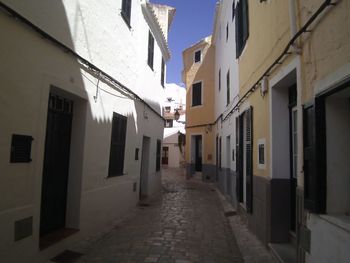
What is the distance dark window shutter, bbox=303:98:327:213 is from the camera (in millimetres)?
3076

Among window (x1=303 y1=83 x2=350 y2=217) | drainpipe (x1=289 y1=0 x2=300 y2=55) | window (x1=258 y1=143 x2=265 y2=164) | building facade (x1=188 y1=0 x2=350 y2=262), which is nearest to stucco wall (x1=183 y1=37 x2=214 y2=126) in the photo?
building facade (x1=188 y1=0 x2=350 y2=262)

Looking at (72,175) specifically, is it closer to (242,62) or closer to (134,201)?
(134,201)

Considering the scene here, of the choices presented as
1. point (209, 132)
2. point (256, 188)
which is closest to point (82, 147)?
point (256, 188)

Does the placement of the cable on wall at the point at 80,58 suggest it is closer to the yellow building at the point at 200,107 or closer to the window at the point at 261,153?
the window at the point at 261,153

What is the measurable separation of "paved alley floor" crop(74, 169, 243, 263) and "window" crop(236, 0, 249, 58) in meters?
4.61

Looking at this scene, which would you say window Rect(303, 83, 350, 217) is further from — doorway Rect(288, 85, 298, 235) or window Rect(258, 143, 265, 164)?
window Rect(258, 143, 265, 164)

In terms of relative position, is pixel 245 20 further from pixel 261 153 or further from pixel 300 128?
pixel 300 128

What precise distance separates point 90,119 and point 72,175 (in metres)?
1.10

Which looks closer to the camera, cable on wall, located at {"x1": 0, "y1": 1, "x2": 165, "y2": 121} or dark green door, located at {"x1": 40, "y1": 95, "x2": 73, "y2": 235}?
cable on wall, located at {"x1": 0, "y1": 1, "x2": 165, "y2": 121}

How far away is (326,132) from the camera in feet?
10.2

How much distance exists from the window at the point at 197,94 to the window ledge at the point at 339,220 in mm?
16116

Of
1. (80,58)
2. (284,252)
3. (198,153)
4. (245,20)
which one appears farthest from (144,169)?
(198,153)

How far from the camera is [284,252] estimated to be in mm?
4547

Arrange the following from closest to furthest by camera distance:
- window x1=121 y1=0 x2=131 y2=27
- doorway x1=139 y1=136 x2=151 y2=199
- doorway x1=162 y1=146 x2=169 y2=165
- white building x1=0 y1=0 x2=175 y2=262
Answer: white building x1=0 y1=0 x2=175 y2=262 → window x1=121 y1=0 x2=131 y2=27 → doorway x1=139 y1=136 x2=151 y2=199 → doorway x1=162 y1=146 x2=169 y2=165
